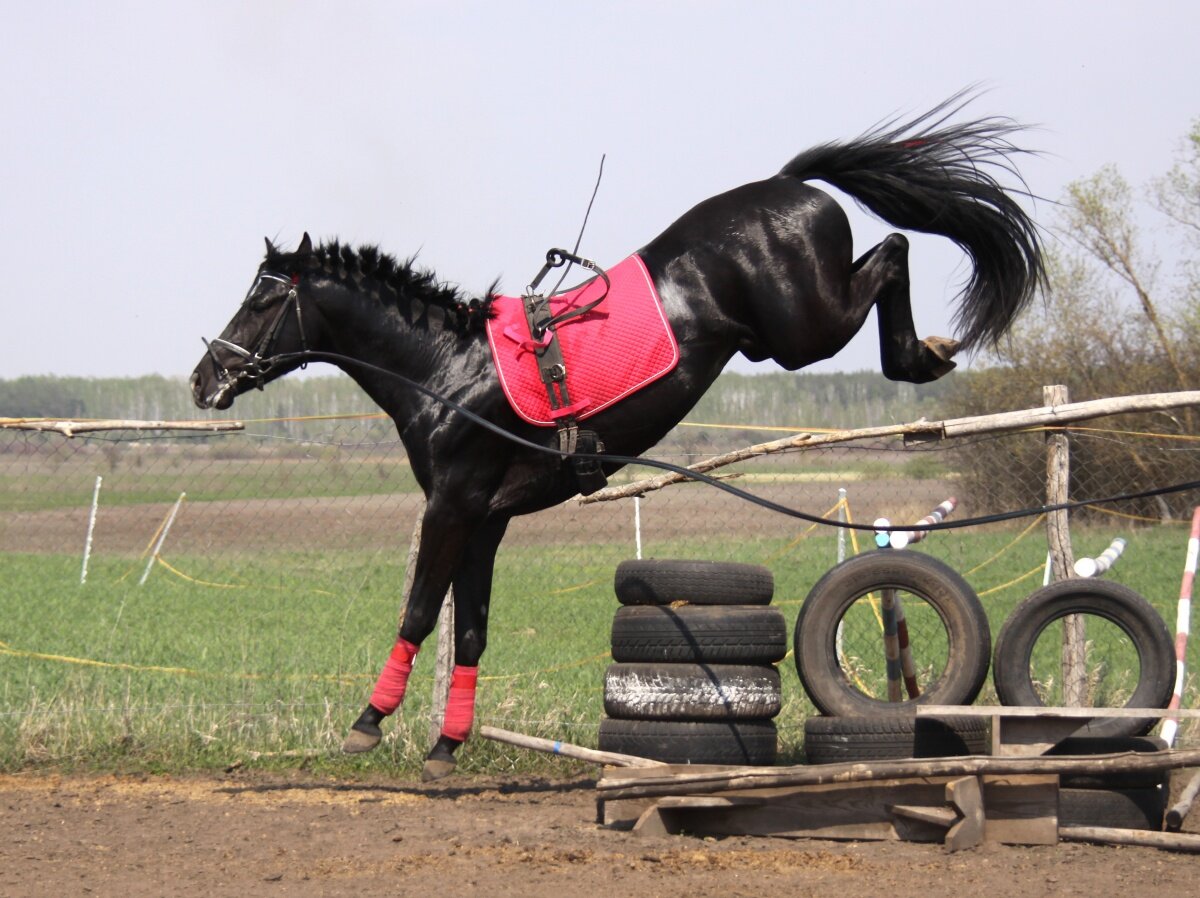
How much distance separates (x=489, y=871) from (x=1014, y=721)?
2272 millimetres

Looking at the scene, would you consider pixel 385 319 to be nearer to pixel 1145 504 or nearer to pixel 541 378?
pixel 541 378

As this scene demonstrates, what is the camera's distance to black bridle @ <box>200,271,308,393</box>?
6168 millimetres

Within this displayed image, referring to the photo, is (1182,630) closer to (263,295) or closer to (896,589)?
(896,589)

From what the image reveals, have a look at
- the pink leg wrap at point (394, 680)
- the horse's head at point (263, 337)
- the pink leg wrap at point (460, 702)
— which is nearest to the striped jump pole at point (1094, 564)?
the pink leg wrap at point (460, 702)

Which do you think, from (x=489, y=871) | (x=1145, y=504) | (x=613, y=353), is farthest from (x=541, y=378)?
(x=1145, y=504)

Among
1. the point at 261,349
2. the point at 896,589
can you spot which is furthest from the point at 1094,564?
the point at 261,349

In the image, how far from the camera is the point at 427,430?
609 centimetres

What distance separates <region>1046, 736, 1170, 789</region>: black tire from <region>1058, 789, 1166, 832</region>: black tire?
31 mm

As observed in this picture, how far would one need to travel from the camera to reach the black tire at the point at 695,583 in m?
6.16

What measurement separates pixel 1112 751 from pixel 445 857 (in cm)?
287

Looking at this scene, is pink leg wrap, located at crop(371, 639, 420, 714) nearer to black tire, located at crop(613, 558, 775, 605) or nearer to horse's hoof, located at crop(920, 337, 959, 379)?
black tire, located at crop(613, 558, 775, 605)

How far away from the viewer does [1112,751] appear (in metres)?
5.62

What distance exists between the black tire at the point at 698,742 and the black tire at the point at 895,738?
0.29 m

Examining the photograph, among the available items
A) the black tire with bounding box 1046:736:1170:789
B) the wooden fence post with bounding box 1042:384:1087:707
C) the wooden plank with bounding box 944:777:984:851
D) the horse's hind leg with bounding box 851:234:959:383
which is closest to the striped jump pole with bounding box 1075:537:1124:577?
the wooden fence post with bounding box 1042:384:1087:707
